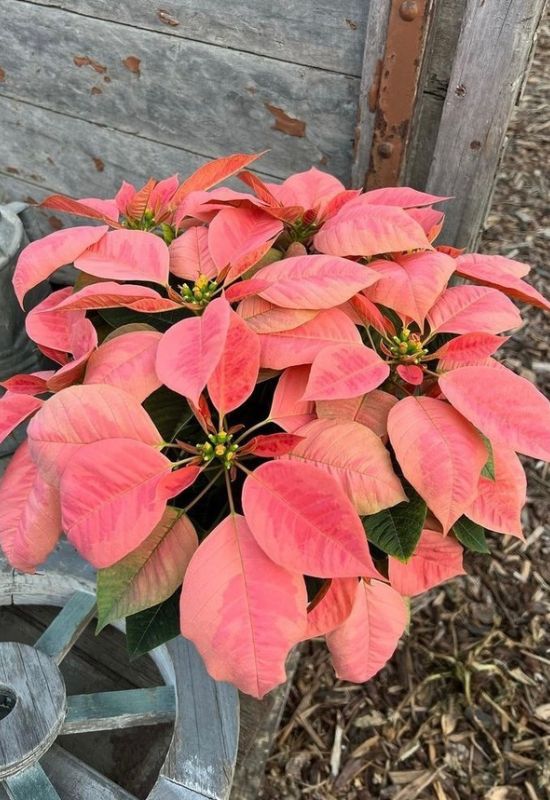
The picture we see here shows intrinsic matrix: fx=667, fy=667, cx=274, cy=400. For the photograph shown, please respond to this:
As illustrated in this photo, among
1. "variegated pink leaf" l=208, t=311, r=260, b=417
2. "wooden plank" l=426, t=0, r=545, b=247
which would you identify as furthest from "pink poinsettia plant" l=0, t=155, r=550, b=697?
"wooden plank" l=426, t=0, r=545, b=247

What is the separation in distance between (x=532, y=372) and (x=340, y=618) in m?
1.37

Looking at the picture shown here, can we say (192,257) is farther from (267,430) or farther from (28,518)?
(28,518)

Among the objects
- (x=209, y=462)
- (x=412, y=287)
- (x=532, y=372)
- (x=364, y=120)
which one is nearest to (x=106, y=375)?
(x=209, y=462)

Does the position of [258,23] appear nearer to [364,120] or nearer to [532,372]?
[364,120]

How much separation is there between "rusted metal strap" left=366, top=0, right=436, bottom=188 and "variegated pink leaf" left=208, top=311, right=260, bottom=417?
63 cm

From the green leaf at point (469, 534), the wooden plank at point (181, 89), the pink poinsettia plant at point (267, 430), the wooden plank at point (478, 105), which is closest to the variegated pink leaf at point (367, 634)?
the pink poinsettia plant at point (267, 430)

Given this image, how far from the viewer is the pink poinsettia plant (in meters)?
0.60

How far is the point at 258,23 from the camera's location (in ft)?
3.85

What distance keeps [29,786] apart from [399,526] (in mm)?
568

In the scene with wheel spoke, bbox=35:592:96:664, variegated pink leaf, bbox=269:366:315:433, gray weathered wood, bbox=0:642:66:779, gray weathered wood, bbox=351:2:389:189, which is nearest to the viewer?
variegated pink leaf, bbox=269:366:315:433

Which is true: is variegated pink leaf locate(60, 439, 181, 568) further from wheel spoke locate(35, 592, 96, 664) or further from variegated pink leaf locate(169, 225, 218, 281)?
wheel spoke locate(35, 592, 96, 664)

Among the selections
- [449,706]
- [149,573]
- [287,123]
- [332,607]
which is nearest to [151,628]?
[149,573]

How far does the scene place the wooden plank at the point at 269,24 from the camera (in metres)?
1.09

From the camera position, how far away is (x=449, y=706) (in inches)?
51.9
